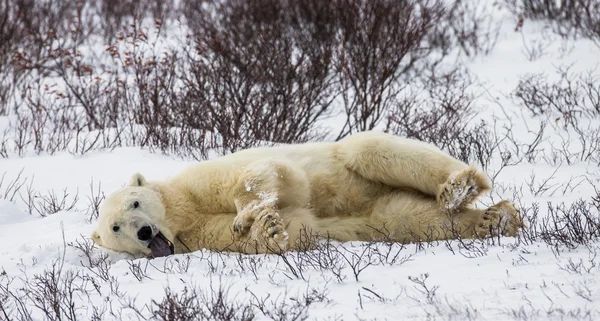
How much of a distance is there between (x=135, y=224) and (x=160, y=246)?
0.65 feet

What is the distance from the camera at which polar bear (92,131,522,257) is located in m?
3.88

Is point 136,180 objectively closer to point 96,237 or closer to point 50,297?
point 96,237

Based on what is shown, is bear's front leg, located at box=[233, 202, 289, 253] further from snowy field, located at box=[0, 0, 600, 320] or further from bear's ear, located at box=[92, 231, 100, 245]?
bear's ear, located at box=[92, 231, 100, 245]

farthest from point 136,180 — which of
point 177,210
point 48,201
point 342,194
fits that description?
point 48,201

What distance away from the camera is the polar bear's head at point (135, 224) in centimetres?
397

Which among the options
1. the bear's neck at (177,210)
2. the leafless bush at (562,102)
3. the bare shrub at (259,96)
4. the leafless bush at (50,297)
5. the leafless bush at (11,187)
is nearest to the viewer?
the leafless bush at (50,297)

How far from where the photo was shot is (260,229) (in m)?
3.73

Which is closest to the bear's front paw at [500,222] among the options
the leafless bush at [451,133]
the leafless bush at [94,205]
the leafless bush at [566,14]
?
the leafless bush at [451,133]

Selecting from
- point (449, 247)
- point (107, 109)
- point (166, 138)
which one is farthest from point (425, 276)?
point (107, 109)

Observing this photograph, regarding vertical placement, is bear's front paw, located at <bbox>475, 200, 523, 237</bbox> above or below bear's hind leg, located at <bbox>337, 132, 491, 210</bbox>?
below

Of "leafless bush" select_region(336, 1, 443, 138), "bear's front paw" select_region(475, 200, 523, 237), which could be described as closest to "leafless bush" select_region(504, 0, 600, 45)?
"leafless bush" select_region(336, 1, 443, 138)

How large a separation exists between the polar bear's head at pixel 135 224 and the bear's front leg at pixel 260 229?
49 centimetres

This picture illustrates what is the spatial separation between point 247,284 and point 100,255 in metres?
1.29

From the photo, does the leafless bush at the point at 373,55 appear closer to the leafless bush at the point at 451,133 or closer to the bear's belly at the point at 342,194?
the leafless bush at the point at 451,133
